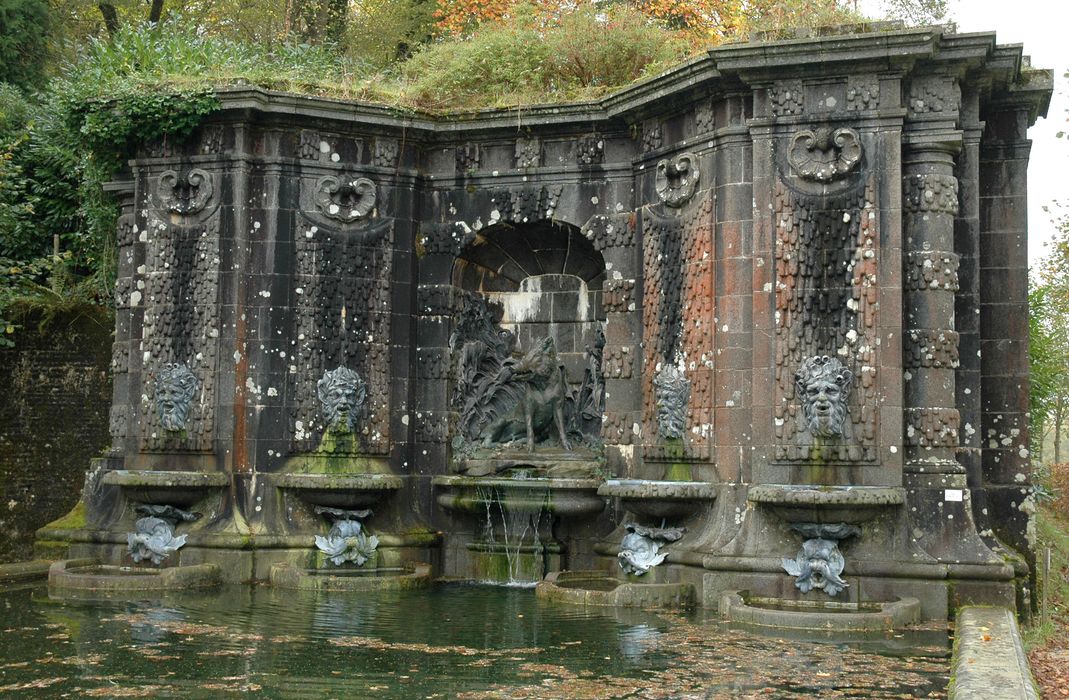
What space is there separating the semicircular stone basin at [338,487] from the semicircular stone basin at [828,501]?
4.49m

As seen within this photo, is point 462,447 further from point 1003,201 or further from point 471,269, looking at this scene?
point 1003,201

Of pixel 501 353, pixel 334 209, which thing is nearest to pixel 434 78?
pixel 334 209

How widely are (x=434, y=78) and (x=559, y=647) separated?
868 centimetres

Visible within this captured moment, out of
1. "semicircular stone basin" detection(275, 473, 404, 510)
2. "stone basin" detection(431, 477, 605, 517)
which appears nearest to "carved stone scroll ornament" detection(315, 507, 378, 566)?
"semicircular stone basin" detection(275, 473, 404, 510)

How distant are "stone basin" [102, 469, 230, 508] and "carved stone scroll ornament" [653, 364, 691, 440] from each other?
16.4 ft

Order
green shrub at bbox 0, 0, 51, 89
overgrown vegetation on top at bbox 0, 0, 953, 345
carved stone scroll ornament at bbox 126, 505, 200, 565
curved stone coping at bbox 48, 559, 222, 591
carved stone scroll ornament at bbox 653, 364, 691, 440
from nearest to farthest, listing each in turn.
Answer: curved stone coping at bbox 48, 559, 222, 591
carved stone scroll ornament at bbox 653, 364, 691, 440
carved stone scroll ornament at bbox 126, 505, 200, 565
overgrown vegetation on top at bbox 0, 0, 953, 345
green shrub at bbox 0, 0, 51, 89

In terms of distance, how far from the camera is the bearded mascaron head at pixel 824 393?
13148 mm

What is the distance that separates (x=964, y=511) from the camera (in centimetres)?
1318

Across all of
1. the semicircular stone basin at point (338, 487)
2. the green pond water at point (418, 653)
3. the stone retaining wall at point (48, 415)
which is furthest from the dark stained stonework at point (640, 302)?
the stone retaining wall at point (48, 415)

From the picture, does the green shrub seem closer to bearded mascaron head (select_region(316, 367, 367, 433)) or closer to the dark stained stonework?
the dark stained stonework

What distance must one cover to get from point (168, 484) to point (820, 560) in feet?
23.6

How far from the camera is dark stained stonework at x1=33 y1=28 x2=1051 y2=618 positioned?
43.9 feet

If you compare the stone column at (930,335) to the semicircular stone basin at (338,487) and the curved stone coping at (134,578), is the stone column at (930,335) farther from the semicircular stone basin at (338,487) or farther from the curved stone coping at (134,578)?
the curved stone coping at (134,578)

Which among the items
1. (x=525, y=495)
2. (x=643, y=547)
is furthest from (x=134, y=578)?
(x=643, y=547)
